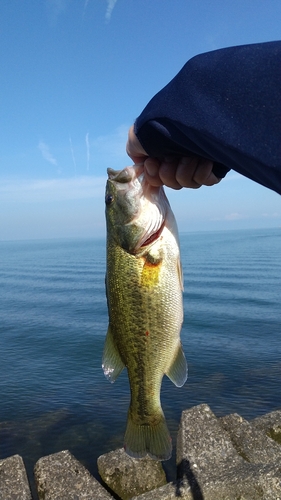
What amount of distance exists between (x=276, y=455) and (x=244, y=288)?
85.3ft

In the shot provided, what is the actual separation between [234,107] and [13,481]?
6.41 m

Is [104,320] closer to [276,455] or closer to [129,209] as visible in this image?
[276,455]

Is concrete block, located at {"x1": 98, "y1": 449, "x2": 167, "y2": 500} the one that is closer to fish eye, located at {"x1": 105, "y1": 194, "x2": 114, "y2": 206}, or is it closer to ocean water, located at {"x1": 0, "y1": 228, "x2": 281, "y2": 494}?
ocean water, located at {"x1": 0, "y1": 228, "x2": 281, "y2": 494}

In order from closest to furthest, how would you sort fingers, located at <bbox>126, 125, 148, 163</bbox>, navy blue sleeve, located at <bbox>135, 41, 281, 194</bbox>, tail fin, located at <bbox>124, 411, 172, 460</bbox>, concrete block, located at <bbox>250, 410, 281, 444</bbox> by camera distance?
navy blue sleeve, located at <bbox>135, 41, 281, 194</bbox> → fingers, located at <bbox>126, 125, 148, 163</bbox> → tail fin, located at <bbox>124, 411, 172, 460</bbox> → concrete block, located at <bbox>250, 410, 281, 444</bbox>

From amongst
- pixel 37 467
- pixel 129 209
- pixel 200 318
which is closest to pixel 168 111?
pixel 129 209

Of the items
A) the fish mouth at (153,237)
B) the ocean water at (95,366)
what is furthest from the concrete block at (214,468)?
the fish mouth at (153,237)

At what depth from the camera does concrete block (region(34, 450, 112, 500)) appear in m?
5.91

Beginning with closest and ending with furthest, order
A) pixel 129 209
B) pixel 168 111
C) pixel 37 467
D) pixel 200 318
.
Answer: pixel 168 111 → pixel 129 209 → pixel 37 467 → pixel 200 318

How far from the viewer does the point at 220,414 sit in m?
11.9

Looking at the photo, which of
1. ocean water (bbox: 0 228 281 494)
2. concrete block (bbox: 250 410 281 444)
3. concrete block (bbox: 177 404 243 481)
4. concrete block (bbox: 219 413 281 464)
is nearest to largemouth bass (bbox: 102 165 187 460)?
concrete block (bbox: 177 404 243 481)

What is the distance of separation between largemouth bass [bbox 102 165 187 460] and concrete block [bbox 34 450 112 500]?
291 centimetres

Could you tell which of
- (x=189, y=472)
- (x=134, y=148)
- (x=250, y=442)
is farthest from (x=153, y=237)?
(x=250, y=442)

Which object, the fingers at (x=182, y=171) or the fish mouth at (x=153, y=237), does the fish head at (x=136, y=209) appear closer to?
the fish mouth at (x=153, y=237)

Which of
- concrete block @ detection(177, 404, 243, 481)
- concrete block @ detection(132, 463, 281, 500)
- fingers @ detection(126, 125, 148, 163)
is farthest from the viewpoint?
concrete block @ detection(177, 404, 243, 481)
